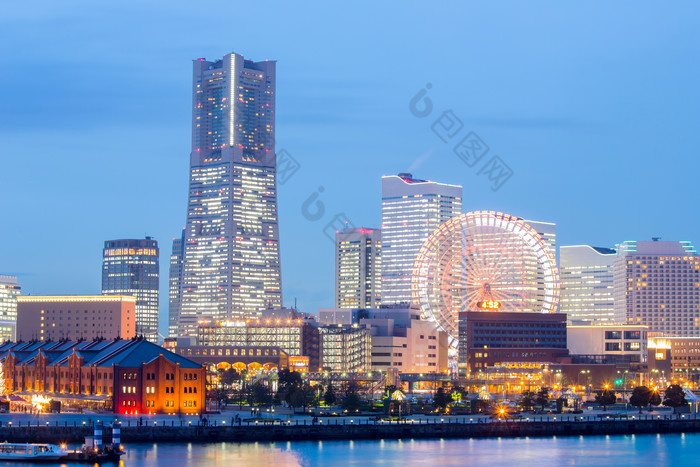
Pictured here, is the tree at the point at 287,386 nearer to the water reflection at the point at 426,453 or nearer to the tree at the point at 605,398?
the water reflection at the point at 426,453

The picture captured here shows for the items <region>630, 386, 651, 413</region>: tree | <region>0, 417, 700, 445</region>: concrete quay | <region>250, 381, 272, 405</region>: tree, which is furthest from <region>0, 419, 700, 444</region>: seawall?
<region>250, 381, 272, 405</region>: tree

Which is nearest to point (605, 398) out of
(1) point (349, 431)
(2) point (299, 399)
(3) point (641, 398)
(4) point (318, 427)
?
(3) point (641, 398)

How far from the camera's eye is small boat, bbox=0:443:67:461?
115688mm

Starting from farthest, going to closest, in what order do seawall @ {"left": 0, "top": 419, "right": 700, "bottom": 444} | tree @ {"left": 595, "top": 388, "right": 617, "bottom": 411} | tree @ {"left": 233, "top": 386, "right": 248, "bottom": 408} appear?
tree @ {"left": 233, "top": 386, "right": 248, "bottom": 408}
tree @ {"left": 595, "top": 388, "right": 617, "bottom": 411}
seawall @ {"left": 0, "top": 419, "right": 700, "bottom": 444}

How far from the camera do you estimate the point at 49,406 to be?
505 ft

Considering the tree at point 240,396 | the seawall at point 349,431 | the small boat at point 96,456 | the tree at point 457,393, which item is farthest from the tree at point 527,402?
the small boat at point 96,456

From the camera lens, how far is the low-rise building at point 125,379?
481 feet

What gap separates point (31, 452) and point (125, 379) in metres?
31.1

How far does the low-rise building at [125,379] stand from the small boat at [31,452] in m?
28.2

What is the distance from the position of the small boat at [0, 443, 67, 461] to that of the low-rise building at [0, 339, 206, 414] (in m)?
28.2

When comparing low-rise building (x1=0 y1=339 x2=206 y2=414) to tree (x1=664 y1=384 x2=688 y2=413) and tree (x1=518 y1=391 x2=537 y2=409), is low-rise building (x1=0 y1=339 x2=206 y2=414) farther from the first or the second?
tree (x1=664 y1=384 x2=688 y2=413)

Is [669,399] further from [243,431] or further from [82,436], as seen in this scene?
[82,436]

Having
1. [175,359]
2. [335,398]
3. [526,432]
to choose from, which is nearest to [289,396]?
[335,398]

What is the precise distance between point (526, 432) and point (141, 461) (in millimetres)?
51089
